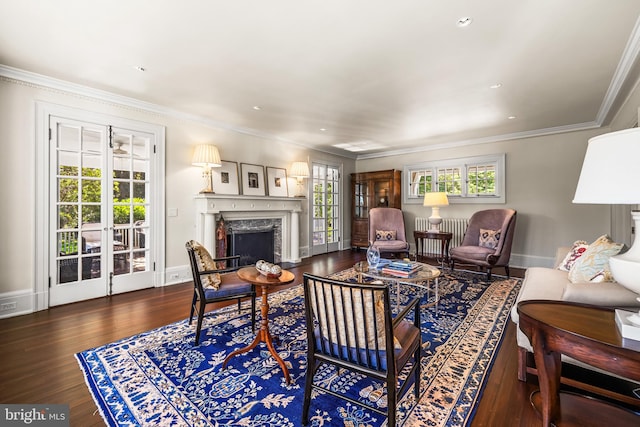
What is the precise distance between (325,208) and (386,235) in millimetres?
1690

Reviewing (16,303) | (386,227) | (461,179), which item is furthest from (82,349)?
(461,179)

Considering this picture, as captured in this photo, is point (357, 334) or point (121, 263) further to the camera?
point (121, 263)

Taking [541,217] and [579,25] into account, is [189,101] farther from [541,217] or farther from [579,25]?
Answer: [541,217]

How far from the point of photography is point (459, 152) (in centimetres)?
595

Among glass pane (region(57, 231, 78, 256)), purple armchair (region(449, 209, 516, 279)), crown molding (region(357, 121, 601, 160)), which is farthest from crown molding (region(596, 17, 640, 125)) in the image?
glass pane (region(57, 231, 78, 256))

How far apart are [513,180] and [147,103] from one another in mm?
6276

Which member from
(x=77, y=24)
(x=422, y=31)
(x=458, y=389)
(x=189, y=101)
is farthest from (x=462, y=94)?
(x=77, y=24)

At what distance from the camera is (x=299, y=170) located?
5.62m

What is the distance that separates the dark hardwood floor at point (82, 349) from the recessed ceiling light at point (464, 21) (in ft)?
8.39

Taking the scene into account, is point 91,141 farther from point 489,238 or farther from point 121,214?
point 489,238

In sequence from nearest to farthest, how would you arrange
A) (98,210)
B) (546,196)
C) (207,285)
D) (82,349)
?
(82,349), (207,285), (98,210), (546,196)

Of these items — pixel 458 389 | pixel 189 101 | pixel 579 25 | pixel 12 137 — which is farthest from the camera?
pixel 189 101

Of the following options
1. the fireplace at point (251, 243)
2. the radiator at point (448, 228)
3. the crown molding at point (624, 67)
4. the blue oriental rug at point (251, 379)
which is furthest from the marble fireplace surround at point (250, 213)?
the crown molding at point (624, 67)

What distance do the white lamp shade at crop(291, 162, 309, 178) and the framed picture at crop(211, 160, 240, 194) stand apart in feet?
3.96
